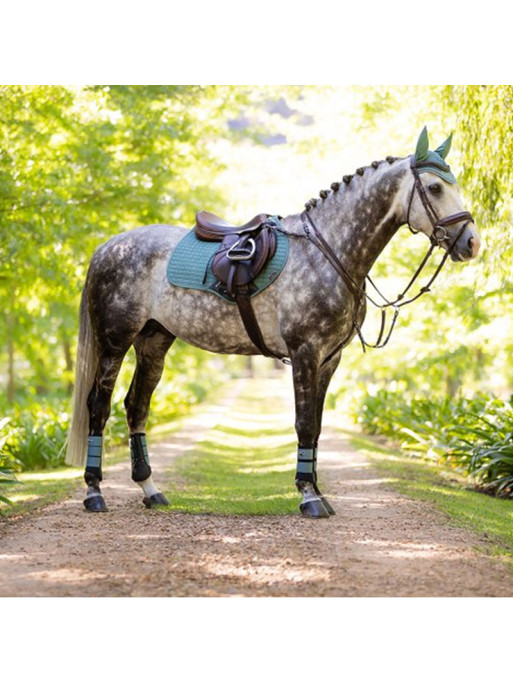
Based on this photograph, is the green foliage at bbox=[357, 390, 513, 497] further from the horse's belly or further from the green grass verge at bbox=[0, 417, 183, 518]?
the green grass verge at bbox=[0, 417, 183, 518]

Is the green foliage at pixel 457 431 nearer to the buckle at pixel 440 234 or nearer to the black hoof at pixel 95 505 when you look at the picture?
the buckle at pixel 440 234

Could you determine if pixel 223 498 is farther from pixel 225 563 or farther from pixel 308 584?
pixel 308 584

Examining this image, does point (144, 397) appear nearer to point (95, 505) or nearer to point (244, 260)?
point (95, 505)

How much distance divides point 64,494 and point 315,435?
2899 millimetres

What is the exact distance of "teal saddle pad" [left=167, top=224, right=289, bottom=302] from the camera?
229 inches

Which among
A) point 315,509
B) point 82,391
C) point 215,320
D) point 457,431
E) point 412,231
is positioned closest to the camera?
point 412,231

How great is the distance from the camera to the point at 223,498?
23.3 feet

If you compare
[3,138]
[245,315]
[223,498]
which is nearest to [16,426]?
[3,138]

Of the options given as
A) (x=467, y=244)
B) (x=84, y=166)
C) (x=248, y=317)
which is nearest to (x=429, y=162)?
(x=467, y=244)

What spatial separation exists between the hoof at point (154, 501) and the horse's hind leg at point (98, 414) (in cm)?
34

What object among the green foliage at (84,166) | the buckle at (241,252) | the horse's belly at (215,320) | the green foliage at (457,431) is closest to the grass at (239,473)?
the horse's belly at (215,320)

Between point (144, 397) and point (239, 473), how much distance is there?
3292mm

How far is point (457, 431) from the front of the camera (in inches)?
395

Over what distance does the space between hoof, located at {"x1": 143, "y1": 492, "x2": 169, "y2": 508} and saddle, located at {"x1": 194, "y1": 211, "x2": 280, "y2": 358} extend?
1.48 m
